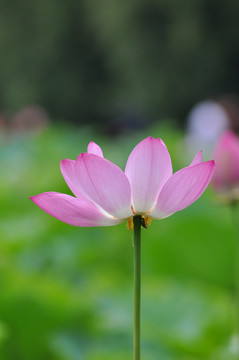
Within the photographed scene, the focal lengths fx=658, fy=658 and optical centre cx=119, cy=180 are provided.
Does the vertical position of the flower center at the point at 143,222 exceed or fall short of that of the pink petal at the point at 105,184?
it falls short

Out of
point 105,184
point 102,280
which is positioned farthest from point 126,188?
point 102,280

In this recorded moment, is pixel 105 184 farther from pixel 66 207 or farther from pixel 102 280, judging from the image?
pixel 102 280

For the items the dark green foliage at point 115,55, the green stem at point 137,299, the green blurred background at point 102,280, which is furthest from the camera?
the dark green foliage at point 115,55

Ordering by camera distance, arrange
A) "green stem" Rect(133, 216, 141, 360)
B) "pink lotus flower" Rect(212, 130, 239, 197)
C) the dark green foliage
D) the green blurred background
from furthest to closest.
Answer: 1. the dark green foliage
2. the green blurred background
3. "pink lotus flower" Rect(212, 130, 239, 197)
4. "green stem" Rect(133, 216, 141, 360)

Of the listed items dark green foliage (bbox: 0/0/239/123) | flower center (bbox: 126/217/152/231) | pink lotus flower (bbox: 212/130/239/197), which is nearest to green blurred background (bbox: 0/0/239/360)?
pink lotus flower (bbox: 212/130/239/197)

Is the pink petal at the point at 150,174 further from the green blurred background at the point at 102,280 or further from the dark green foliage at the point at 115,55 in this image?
the dark green foliage at the point at 115,55

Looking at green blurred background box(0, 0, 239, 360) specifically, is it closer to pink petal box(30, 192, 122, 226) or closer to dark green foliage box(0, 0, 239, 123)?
pink petal box(30, 192, 122, 226)

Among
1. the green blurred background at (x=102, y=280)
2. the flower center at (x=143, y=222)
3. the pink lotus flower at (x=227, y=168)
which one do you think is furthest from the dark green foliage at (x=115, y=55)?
the flower center at (x=143, y=222)
